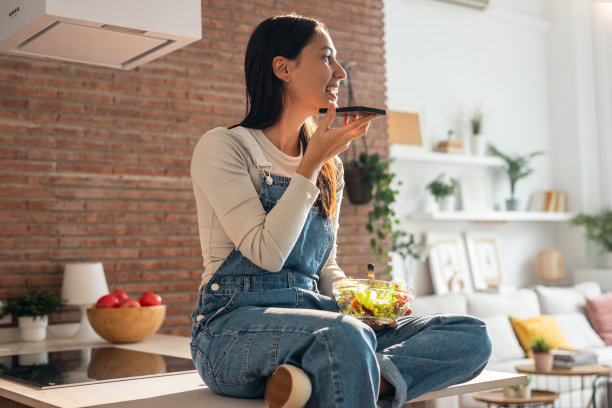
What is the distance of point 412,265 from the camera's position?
233 inches

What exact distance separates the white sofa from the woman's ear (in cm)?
338

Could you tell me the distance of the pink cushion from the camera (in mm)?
6121

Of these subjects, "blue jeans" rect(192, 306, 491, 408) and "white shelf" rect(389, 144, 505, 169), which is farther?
"white shelf" rect(389, 144, 505, 169)

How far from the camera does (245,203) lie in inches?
65.1

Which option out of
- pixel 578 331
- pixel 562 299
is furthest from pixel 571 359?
pixel 562 299

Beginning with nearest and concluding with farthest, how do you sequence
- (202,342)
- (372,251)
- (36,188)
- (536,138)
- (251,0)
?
(202,342) < (36,188) < (251,0) < (372,251) < (536,138)

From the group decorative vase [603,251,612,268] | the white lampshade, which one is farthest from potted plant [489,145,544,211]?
the white lampshade

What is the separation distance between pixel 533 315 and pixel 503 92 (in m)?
2.19

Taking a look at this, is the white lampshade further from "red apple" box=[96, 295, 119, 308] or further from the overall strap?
the overall strap

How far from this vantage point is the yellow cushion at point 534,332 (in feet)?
17.8

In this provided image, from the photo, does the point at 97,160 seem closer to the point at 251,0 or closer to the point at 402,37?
the point at 251,0

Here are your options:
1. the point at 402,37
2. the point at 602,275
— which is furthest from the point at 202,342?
the point at 602,275

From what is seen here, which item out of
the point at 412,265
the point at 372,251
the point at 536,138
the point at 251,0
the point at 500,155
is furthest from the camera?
the point at 536,138

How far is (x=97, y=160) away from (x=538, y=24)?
506cm
